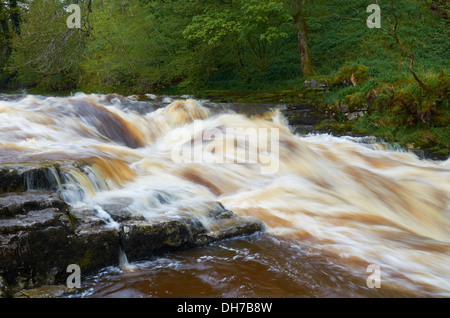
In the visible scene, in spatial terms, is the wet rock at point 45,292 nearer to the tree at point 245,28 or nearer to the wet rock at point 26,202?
the wet rock at point 26,202

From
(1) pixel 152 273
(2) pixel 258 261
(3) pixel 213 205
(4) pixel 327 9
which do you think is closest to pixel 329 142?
(3) pixel 213 205

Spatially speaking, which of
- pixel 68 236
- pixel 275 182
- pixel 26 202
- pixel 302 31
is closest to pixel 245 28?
pixel 302 31

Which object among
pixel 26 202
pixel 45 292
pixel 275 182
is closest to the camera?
pixel 45 292

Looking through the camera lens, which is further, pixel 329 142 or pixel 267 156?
pixel 329 142

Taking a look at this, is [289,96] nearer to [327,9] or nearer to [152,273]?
[327,9]

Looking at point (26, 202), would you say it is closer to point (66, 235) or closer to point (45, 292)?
point (66, 235)

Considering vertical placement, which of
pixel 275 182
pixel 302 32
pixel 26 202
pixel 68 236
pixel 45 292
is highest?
pixel 302 32

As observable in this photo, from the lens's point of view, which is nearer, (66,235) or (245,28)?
(66,235)

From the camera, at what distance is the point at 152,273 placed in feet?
10.6

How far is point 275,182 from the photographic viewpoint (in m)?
6.02

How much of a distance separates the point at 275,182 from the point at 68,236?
3706 mm

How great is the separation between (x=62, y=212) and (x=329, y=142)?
7.54 m

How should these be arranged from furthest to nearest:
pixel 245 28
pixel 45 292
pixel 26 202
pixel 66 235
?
pixel 245 28 → pixel 26 202 → pixel 66 235 → pixel 45 292

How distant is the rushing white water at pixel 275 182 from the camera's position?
3891 millimetres
